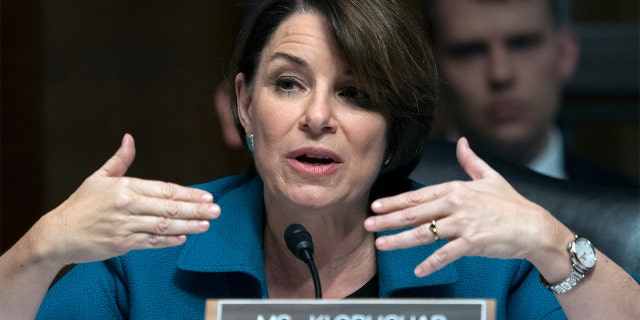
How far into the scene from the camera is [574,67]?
3.88 m

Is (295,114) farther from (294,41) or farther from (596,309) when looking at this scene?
(596,309)

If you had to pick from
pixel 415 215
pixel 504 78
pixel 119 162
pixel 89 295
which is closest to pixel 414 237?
pixel 415 215

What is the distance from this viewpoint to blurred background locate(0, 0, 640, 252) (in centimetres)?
410

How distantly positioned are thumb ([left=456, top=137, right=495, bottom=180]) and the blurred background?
2287mm

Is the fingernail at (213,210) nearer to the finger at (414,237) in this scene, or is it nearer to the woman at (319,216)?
the woman at (319,216)

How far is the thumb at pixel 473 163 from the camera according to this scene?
72.3 inches

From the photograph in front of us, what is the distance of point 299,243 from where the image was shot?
178 cm

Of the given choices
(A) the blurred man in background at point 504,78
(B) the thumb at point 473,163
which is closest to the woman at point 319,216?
(B) the thumb at point 473,163

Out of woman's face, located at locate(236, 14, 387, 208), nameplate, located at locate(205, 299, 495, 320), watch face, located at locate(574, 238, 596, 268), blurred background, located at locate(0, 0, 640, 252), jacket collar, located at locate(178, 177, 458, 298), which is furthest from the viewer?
blurred background, located at locate(0, 0, 640, 252)

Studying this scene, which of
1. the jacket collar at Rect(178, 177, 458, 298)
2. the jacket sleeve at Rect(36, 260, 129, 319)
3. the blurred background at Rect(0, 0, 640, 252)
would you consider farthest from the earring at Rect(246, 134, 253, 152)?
the blurred background at Rect(0, 0, 640, 252)

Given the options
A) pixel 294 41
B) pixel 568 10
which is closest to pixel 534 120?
pixel 568 10

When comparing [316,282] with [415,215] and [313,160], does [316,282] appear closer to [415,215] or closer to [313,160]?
[415,215]

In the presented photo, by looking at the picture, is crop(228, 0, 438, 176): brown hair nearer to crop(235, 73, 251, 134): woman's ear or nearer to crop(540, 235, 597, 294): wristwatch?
crop(235, 73, 251, 134): woman's ear

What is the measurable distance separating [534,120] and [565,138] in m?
0.25
